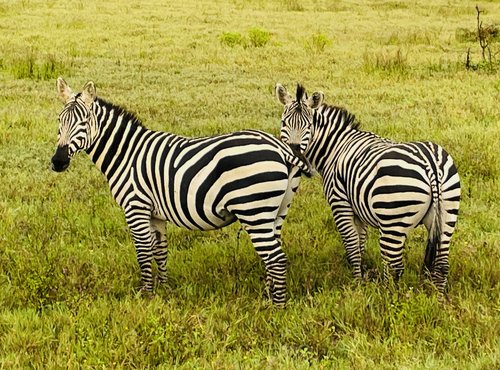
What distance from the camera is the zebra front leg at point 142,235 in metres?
4.93

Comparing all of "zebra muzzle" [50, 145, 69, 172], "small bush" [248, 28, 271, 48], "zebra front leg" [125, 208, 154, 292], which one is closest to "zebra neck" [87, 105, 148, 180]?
"zebra muzzle" [50, 145, 69, 172]

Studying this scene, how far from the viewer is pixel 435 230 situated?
14.7ft

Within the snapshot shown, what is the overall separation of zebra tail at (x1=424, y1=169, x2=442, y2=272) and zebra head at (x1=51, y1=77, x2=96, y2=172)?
2801 mm

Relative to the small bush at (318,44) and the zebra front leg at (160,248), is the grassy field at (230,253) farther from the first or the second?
the small bush at (318,44)

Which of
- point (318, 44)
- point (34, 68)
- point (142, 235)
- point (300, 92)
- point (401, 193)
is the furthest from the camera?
point (318, 44)

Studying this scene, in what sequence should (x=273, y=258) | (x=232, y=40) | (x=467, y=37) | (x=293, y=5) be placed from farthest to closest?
(x=293, y=5)
(x=467, y=37)
(x=232, y=40)
(x=273, y=258)

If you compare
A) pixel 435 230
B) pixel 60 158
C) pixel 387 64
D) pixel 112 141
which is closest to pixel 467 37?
pixel 387 64

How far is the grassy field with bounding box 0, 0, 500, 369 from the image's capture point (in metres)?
3.83

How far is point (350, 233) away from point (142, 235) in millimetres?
1767

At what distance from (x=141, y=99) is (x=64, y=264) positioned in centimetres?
728

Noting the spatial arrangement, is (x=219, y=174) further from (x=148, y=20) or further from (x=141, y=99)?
(x=148, y=20)

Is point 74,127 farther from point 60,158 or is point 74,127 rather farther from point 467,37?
point 467,37

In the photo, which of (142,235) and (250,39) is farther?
(250,39)

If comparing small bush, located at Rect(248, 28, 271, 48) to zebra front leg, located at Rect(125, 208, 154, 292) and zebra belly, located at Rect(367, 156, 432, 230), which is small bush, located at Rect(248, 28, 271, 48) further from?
zebra belly, located at Rect(367, 156, 432, 230)
